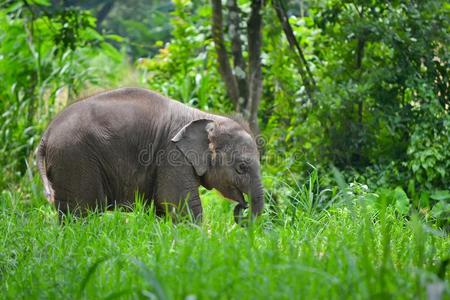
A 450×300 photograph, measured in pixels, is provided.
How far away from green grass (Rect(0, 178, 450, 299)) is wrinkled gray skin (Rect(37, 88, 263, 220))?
0.35m

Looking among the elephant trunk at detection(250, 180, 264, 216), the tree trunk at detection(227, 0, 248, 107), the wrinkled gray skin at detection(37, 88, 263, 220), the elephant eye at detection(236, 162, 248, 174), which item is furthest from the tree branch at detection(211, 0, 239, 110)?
the elephant trunk at detection(250, 180, 264, 216)

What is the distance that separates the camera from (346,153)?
29.7 feet

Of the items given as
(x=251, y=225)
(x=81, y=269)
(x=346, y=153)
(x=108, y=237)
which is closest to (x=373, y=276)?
(x=251, y=225)

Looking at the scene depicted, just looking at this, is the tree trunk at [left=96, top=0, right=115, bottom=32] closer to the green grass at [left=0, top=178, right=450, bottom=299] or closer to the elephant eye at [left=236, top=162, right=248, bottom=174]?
the green grass at [left=0, top=178, right=450, bottom=299]

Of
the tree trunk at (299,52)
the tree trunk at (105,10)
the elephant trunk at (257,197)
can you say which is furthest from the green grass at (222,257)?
the tree trunk at (105,10)

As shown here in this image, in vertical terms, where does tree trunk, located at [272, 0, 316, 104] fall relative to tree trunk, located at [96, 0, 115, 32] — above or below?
above

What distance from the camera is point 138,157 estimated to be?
7.32 m

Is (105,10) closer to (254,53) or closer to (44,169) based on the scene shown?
(254,53)

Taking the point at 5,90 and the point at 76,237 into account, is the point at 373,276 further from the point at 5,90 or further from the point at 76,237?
the point at 5,90

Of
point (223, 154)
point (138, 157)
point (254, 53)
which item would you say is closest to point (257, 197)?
point (223, 154)

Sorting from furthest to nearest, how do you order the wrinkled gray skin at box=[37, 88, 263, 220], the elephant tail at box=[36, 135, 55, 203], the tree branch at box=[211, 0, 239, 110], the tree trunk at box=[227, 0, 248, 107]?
the tree trunk at box=[227, 0, 248, 107]
the tree branch at box=[211, 0, 239, 110]
the wrinkled gray skin at box=[37, 88, 263, 220]
the elephant tail at box=[36, 135, 55, 203]

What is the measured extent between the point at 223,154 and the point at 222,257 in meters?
2.55

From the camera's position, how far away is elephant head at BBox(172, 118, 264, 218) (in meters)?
7.26

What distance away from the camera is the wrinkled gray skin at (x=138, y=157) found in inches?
282
